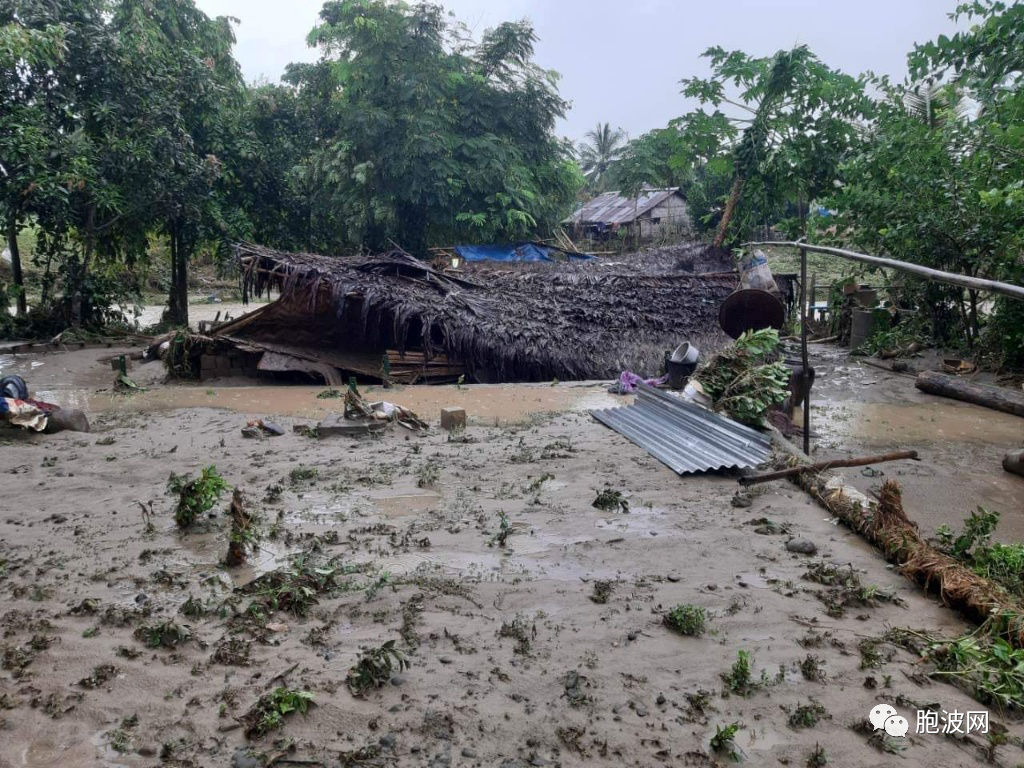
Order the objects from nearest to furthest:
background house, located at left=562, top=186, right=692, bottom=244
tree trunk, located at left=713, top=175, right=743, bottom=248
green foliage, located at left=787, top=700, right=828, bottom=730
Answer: green foliage, located at left=787, top=700, right=828, bottom=730
tree trunk, located at left=713, top=175, right=743, bottom=248
background house, located at left=562, top=186, right=692, bottom=244

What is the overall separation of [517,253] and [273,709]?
17229mm

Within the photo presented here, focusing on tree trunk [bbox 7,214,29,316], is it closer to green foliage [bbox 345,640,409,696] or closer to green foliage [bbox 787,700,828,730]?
green foliage [bbox 345,640,409,696]

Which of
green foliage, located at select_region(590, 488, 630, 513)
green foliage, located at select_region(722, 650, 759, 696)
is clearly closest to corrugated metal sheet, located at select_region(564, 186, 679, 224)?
green foliage, located at select_region(590, 488, 630, 513)

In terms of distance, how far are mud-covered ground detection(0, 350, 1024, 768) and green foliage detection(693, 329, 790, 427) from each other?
118 cm

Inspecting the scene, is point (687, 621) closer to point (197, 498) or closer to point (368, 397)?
point (197, 498)

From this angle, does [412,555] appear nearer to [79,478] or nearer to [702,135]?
[79,478]

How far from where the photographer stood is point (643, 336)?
514 inches

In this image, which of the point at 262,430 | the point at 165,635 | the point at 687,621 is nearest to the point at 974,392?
the point at 687,621

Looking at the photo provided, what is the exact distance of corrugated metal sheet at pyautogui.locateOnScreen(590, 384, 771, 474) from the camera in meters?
6.11

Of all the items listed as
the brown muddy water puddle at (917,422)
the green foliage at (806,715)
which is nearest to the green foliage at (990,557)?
the green foliage at (806,715)

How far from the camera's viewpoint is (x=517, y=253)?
63.3ft

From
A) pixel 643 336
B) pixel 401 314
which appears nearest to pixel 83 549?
pixel 401 314

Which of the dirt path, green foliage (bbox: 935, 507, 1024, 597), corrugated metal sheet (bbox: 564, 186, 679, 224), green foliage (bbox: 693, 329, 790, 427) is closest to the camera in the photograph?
green foliage (bbox: 935, 507, 1024, 597)

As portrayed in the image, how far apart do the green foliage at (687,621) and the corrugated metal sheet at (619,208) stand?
28280 millimetres
